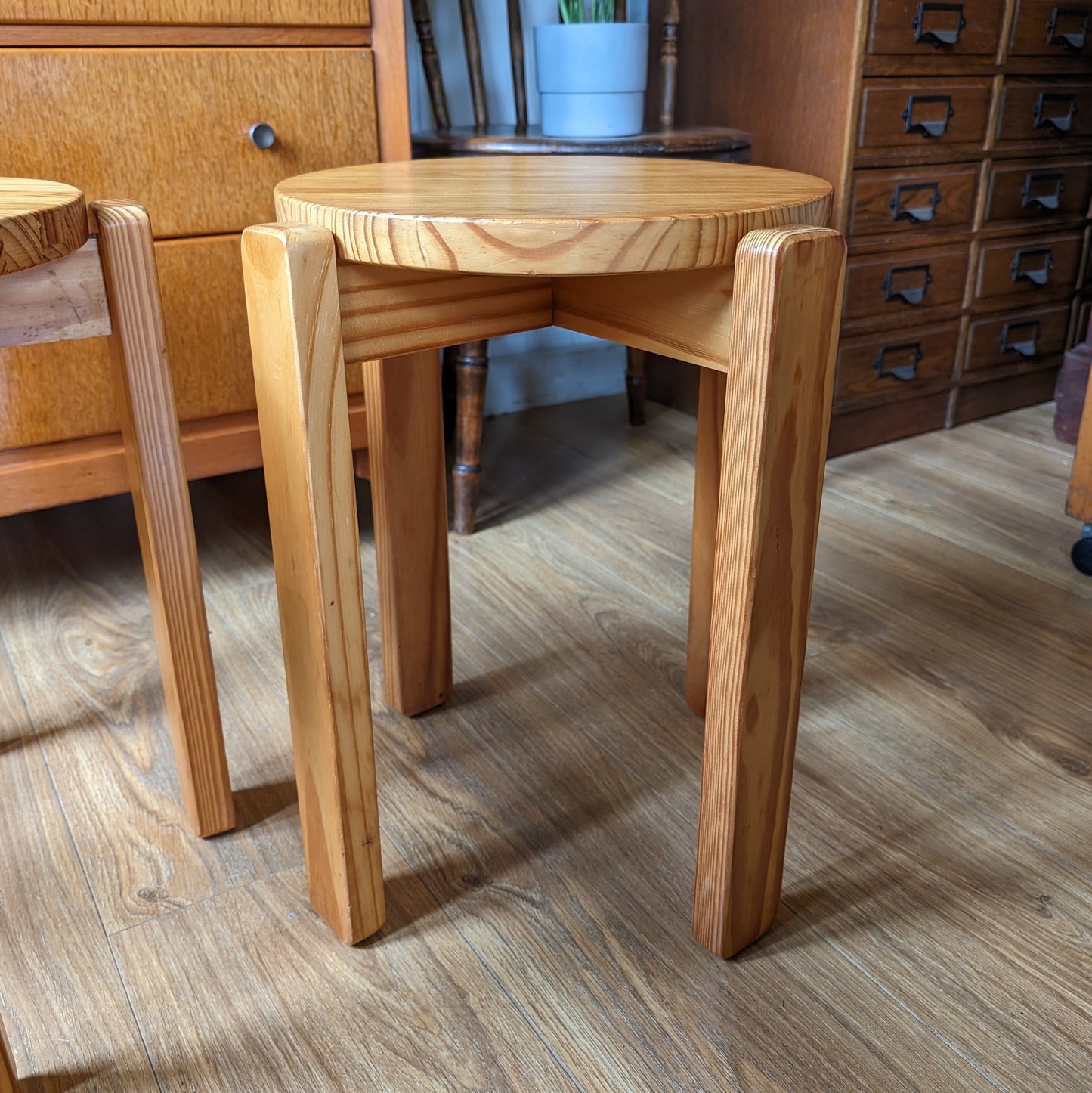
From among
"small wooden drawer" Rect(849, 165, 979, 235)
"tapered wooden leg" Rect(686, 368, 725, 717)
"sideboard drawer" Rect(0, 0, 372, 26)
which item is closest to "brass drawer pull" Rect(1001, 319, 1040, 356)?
"small wooden drawer" Rect(849, 165, 979, 235)

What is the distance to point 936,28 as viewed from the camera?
1576mm

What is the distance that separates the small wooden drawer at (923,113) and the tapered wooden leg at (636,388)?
1.66 ft

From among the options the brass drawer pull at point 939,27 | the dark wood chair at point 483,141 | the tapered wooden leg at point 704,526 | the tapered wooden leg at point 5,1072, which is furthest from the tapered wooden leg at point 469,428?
the tapered wooden leg at point 5,1072

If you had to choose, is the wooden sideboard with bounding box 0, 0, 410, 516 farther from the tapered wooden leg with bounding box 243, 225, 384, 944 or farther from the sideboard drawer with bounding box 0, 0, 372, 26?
the tapered wooden leg with bounding box 243, 225, 384, 944

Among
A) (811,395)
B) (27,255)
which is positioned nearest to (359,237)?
(27,255)

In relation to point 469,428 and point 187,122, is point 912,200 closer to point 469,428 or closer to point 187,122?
point 469,428

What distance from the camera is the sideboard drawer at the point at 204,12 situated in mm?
1010

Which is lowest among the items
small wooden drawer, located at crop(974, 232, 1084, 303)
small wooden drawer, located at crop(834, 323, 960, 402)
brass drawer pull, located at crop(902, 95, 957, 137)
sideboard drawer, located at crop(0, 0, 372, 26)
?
small wooden drawer, located at crop(834, 323, 960, 402)

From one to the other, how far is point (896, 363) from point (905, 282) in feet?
0.44

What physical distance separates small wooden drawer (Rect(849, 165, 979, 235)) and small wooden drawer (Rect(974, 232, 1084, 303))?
0.11 m

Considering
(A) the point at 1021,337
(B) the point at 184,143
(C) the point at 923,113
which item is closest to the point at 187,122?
(B) the point at 184,143

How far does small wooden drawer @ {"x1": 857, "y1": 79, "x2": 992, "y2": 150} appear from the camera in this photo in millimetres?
1575

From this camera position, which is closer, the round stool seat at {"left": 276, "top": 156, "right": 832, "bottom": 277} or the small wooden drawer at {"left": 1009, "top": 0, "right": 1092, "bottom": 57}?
the round stool seat at {"left": 276, "top": 156, "right": 832, "bottom": 277}

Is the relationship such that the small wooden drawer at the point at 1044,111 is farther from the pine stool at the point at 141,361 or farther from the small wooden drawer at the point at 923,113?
the pine stool at the point at 141,361
